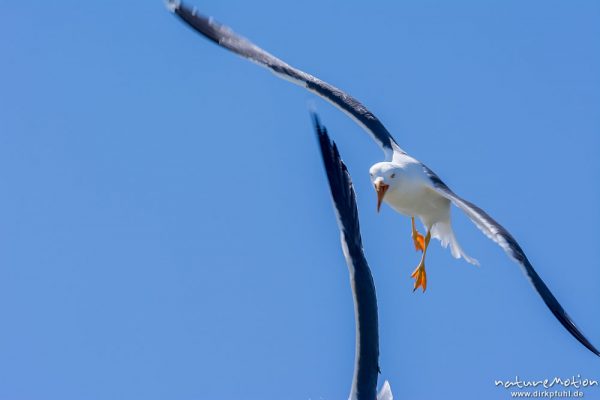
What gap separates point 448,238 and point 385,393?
305cm

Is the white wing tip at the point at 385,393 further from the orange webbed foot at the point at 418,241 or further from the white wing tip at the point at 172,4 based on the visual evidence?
the white wing tip at the point at 172,4

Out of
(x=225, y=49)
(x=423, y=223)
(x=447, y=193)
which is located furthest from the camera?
(x=225, y=49)

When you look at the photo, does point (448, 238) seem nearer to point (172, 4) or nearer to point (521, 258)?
point (521, 258)

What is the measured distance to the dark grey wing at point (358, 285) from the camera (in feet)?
37.6

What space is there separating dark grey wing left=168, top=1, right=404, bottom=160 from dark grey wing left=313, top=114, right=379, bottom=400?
2708 mm

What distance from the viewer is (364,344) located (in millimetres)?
11555

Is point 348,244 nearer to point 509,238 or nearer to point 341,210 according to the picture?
point 341,210

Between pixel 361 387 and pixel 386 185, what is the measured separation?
2.82 metres

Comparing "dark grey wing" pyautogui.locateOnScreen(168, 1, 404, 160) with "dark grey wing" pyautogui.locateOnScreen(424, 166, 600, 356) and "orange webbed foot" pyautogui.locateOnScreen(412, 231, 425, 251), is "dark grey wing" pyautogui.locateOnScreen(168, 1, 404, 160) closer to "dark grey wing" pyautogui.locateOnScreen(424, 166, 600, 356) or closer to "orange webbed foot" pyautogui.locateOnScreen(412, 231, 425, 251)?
"orange webbed foot" pyautogui.locateOnScreen(412, 231, 425, 251)

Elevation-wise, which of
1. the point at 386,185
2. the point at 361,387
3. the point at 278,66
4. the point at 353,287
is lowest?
the point at 361,387

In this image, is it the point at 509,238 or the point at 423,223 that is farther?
the point at 423,223

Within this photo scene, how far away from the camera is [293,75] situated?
15.2 m

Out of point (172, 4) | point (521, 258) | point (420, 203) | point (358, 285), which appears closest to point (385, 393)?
point (358, 285)

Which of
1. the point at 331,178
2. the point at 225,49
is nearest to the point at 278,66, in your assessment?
the point at 225,49
